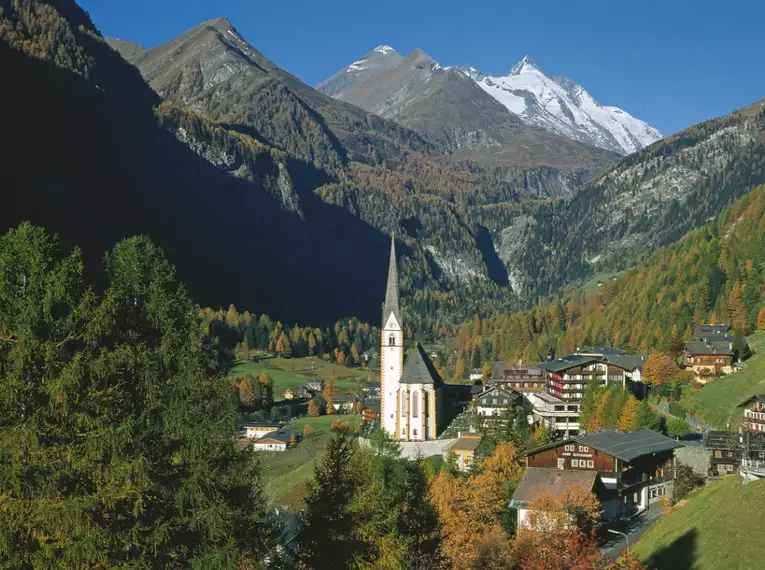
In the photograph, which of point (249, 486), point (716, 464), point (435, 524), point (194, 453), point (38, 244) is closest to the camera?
point (38, 244)

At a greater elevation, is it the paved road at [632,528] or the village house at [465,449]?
the village house at [465,449]

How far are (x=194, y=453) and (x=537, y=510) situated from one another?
4321cm

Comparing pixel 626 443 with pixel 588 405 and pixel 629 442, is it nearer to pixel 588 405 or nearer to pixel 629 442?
pixel 629 442

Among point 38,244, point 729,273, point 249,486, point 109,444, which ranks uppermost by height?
point 729,273

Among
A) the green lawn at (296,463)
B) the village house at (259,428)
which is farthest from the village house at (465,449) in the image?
the village house at (259,428)

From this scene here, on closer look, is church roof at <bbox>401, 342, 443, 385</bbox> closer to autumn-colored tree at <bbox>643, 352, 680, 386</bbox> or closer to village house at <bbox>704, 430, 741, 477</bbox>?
autumn-colored tree at <bbox>643, 352, 680, 386</bbox>

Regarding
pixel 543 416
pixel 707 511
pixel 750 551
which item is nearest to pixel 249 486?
pixel 750 551

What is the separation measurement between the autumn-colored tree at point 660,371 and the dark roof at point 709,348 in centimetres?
331

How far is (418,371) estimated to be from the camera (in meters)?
116

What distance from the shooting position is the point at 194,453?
78.6 feet

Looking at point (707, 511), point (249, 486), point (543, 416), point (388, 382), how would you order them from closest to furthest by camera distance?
point (249, 486) → point (707, 511) → point (543, 416) → point (388, 382)

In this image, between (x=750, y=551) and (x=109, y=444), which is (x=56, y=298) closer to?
(x=109, y=444)

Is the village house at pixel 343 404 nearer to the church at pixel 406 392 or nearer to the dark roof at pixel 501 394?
the church at pixel 406 392

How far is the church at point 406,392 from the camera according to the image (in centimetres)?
11238
